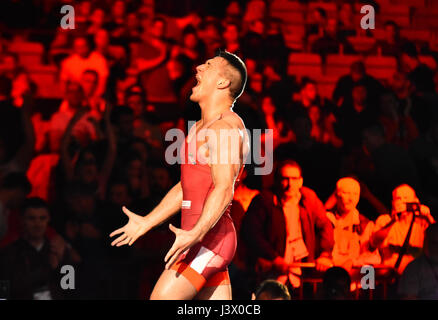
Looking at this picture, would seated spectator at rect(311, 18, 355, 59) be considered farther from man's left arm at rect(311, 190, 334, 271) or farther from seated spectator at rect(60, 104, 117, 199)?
seated spectator at rect(60, 104, 117, 199)

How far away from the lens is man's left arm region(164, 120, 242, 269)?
301cm

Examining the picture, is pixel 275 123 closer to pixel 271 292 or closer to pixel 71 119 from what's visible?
pixel 71 119

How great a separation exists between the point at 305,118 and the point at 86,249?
2.27 m

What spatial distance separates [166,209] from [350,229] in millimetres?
3410

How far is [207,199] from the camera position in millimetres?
3098

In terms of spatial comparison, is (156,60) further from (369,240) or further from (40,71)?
(369,240)

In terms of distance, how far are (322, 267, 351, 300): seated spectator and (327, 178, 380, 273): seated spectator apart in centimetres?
90

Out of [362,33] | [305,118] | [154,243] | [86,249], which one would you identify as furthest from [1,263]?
[362,33]

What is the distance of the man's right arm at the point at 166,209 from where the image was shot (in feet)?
11.2

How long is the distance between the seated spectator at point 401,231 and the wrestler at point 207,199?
138 inches

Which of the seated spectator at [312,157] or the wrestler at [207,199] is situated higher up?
the seated spectator at [312,157]

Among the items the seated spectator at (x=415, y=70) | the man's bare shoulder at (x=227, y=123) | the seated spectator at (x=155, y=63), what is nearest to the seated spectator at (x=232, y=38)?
the seated spectator at (x=155, y=63)

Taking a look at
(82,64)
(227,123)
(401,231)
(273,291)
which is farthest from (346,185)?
(227,123)

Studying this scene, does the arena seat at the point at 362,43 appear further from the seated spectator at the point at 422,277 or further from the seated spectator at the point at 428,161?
the seated spectator at the point at 422,277
